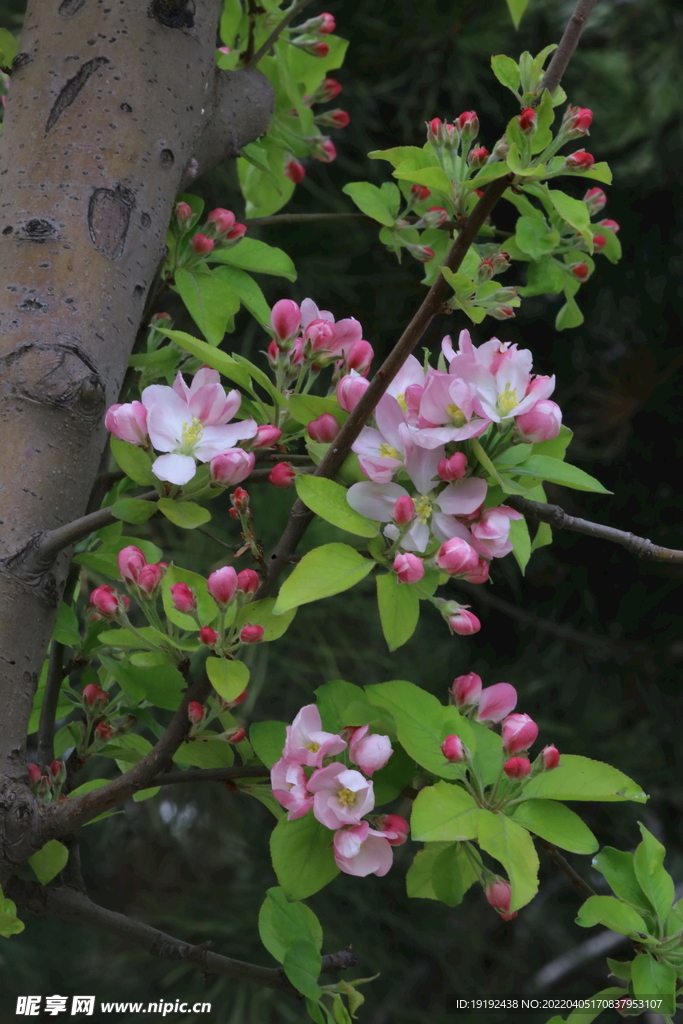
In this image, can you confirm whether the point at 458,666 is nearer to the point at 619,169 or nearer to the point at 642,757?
the point at 642,757

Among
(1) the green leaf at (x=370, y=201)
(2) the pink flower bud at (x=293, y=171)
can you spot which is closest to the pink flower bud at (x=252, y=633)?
(1) the green leaf at (x=370, y=201)

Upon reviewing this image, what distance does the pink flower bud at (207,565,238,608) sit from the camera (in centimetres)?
37

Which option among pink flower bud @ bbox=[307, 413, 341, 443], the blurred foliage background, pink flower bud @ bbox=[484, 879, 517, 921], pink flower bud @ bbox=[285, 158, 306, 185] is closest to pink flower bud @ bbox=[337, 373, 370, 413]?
pink flower bud @ bbox=[307, 413, 341, 443]

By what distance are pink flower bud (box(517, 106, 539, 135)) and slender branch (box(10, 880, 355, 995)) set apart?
1.38ft

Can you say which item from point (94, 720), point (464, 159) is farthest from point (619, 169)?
point (94, 720)

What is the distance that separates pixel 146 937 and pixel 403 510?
297mm

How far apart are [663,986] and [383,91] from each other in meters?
1.17

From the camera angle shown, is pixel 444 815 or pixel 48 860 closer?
pixel 444 815

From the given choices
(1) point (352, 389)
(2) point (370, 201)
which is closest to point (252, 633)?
(1) point (352, 389)

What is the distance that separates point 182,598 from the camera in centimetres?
37

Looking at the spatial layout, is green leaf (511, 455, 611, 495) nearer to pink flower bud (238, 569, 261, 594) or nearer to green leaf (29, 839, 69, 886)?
pink flower bud (238, 569, 261, 594)

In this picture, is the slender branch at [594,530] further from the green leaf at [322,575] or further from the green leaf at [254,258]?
the green leaf at [254,258]

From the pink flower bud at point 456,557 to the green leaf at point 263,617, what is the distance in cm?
7

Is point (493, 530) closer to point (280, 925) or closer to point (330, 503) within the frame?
point (330, 503)
